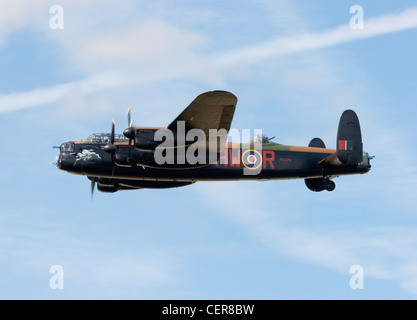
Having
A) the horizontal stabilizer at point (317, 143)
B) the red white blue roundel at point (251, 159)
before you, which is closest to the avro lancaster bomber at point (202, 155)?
the red white blue roundel at point (251, 159)

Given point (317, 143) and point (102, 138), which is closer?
point (102, 138)

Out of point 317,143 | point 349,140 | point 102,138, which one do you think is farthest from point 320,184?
point 102,138

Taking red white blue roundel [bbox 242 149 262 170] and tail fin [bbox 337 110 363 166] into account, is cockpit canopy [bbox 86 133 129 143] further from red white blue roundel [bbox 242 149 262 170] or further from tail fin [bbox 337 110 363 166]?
tail fin [bbox 337 110 363 166]

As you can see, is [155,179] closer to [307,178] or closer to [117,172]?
[117,172]

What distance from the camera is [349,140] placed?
3888 centimetres

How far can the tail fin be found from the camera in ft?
127

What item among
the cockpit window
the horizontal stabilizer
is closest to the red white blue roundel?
the horizontal stabilizer

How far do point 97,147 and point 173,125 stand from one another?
12.7ft

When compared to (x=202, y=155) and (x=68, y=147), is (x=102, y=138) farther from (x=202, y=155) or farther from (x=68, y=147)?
(x=202, y=155)

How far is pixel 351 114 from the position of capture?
3916 centimetres

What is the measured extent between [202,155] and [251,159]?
101 inches

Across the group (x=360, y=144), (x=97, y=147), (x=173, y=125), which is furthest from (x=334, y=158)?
(x=97, y=147)

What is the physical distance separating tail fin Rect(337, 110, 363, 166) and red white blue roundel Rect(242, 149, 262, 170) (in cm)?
360

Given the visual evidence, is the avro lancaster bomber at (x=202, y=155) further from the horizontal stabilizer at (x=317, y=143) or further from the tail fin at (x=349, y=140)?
the horizontal stabilizer at (x=317, y=143)
